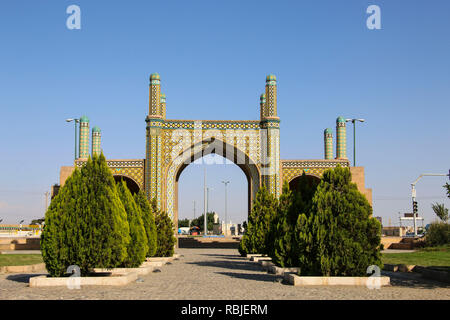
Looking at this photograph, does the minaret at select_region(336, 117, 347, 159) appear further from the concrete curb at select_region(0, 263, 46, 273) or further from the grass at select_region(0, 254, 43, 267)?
the concrete curb at select_region(0, 263, 46, 273)

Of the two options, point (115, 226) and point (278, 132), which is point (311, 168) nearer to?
point (278, 132)

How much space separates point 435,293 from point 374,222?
185cm

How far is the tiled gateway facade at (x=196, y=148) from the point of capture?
27656 mm

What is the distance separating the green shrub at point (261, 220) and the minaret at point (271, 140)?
8.52m

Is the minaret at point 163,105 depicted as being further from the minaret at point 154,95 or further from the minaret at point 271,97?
the minaret at point 271,97

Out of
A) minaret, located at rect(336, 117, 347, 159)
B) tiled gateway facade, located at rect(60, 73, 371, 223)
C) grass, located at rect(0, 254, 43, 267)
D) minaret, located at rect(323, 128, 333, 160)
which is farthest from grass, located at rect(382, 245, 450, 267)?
grass, located at rect(0, 254, 43, 267)

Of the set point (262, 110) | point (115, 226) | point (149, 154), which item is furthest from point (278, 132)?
point (115, 226)

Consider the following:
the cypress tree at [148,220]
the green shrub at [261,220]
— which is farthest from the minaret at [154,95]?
the cypress tree at [148,220]

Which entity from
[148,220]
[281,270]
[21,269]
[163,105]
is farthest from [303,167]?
[21,269]

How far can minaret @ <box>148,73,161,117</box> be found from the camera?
90.3ft

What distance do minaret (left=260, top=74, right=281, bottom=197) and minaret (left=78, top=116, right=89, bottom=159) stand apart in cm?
935

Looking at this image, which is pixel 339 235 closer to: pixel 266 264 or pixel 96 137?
pixel 266 264
